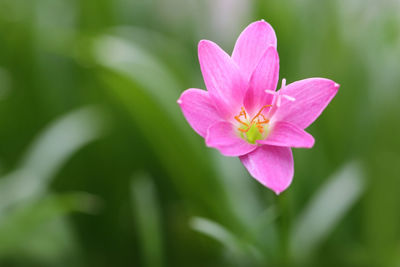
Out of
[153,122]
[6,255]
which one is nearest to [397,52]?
[153,122]

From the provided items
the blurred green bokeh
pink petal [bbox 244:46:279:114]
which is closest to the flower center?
pink petal [bbox 244:46:279:114]

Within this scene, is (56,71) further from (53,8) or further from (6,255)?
(6,255)

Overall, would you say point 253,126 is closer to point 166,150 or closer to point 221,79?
point 221,79

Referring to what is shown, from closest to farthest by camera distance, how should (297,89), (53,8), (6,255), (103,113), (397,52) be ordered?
1. (297,89)
2. (6,255)
3. (397,52)
4. (103,113)
5. (53,8)

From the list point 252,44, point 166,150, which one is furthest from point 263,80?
point 166,150

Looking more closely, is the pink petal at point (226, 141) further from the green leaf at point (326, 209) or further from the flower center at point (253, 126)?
the green leaf at point (326, 209)
